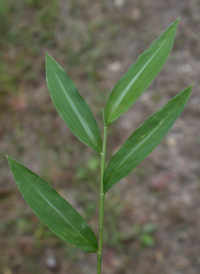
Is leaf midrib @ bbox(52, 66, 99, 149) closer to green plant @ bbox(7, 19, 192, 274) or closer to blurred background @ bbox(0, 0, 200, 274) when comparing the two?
green plant @ bbox(7, 19, 192, 274)

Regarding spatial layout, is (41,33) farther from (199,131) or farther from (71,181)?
(199,131)

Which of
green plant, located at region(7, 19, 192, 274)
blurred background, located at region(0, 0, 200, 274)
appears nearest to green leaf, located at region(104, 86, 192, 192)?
green plant, located at region(7, 19, 192, 274)

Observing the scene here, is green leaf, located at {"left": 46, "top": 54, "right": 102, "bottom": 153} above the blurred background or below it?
above

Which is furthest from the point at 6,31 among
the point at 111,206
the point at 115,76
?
the point at 111,206

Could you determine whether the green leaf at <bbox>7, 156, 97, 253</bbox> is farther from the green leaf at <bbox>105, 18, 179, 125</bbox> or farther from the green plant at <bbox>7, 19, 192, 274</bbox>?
the green leaf at <bbox>105, 18, 179, 125</bbox>

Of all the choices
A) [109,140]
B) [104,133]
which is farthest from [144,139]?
[109,140]

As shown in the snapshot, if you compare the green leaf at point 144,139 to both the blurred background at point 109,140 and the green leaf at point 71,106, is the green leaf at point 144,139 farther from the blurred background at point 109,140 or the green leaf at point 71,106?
the blurred background at point 109,140

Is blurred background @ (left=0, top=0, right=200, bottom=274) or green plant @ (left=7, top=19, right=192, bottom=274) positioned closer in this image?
green plant @ (left=7, top=19, right=192, bottom=274)

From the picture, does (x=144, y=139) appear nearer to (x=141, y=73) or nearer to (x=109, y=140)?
(x=141, y=73)
